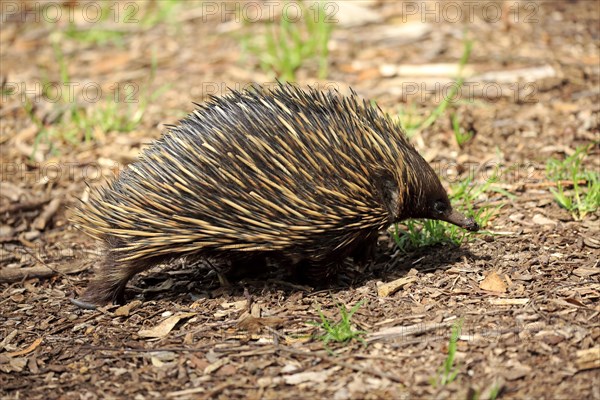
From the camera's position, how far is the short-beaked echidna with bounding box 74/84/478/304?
462cm

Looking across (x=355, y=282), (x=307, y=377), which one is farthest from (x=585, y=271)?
(x=307, y=377)

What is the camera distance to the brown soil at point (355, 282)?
13.5ft

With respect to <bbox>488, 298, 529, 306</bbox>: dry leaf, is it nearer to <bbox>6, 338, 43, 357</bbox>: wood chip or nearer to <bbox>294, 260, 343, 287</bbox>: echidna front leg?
<bbox>294, 260, 343, 287</bbox>: echidna front leg

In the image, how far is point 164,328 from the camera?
475 centimetres

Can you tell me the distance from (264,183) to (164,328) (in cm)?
107

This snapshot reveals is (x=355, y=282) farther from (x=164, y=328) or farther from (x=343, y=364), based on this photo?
(x=164, y=328)

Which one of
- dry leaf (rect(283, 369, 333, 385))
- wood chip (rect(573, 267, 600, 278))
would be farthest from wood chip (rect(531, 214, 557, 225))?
dry leaf (rect(283, 369, 333, 385))

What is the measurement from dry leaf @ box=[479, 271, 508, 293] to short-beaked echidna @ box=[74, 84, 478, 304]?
2.28 ft

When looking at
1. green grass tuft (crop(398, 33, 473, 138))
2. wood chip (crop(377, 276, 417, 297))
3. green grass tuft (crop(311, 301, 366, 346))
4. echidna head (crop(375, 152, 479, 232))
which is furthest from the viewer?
green grass tuft (crop(398, 33, 473, 138))

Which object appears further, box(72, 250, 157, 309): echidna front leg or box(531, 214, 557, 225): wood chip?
box(531, 214, 557, 225): wood chip

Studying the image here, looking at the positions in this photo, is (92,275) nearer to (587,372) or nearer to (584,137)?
(587,372)

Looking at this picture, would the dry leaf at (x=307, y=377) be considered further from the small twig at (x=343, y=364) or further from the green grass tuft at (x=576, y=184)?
the green grass tuft at (x=576, y=184)

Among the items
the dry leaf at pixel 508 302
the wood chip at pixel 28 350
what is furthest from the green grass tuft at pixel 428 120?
the wood chip at pixel 28 350

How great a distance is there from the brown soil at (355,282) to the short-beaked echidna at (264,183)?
Answer: 0.47 meters
